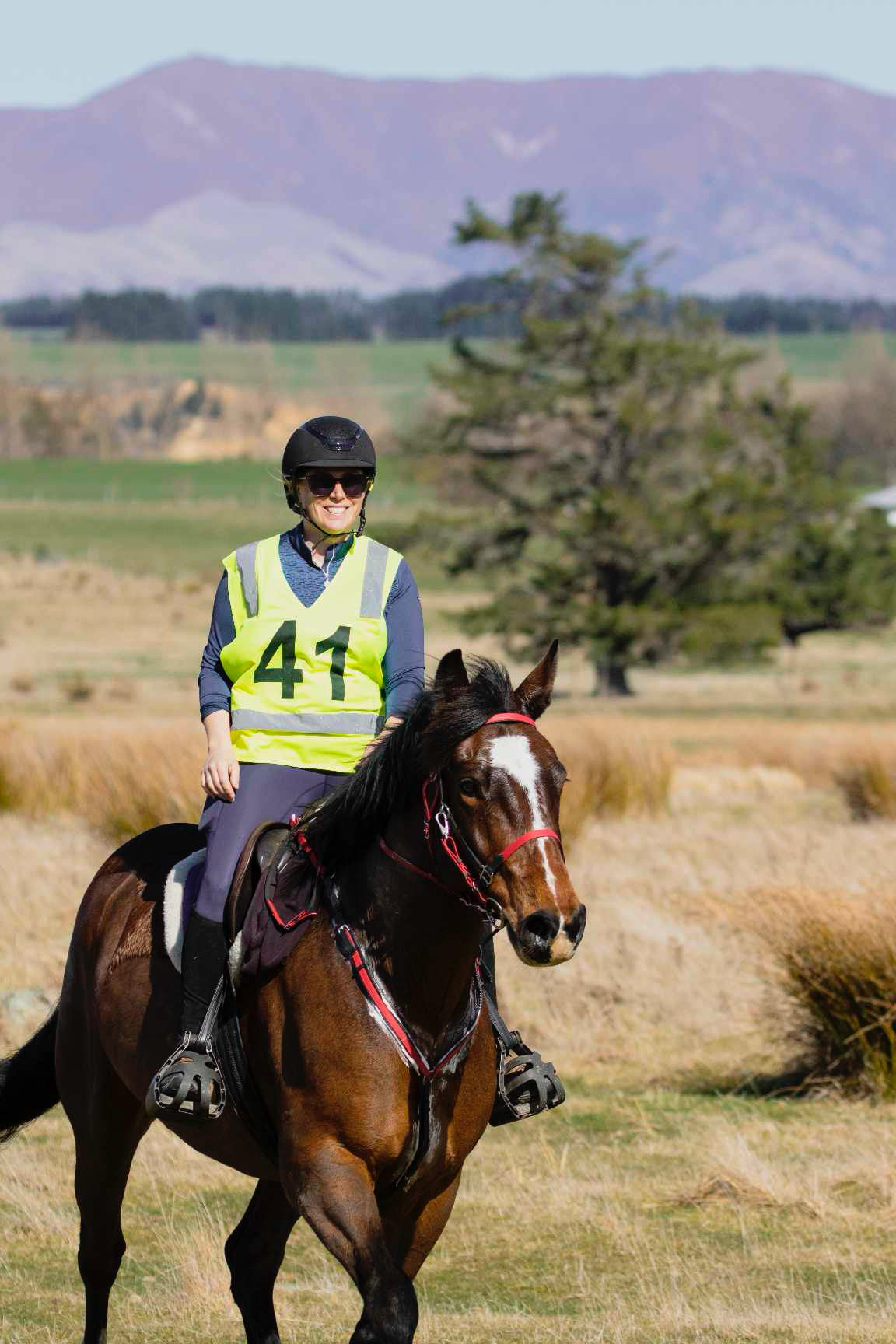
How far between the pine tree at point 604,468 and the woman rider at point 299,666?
34.5 meters

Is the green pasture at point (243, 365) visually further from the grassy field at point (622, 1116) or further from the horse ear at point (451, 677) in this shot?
the horse ear at point (451, 677)

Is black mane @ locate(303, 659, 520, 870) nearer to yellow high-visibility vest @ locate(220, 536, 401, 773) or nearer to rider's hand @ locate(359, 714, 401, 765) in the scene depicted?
rider's hand @ locate(359, 714, 401, 765)

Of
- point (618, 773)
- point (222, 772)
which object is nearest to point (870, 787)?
point (618, 773)

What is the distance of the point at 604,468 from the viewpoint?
4153cm

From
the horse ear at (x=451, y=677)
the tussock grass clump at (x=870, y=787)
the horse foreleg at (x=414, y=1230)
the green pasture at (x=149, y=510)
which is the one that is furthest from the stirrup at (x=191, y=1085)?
the green pasture at (x=149, y=510)

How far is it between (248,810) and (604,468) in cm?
3683

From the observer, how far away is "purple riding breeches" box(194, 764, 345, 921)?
5152mm

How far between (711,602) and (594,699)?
10.6ft

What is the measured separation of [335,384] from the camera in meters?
155

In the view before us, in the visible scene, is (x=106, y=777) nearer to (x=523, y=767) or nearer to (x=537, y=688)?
(x=537, y=688)

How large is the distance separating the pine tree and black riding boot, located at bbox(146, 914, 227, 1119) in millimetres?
34730

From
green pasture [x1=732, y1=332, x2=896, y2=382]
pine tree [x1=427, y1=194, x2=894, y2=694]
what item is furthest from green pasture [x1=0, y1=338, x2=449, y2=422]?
pine tree [x1=427, y1=194, x2=894, y2=694]

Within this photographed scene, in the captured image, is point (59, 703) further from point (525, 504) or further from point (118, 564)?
point (118, 564)

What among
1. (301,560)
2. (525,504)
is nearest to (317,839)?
(301,560)
